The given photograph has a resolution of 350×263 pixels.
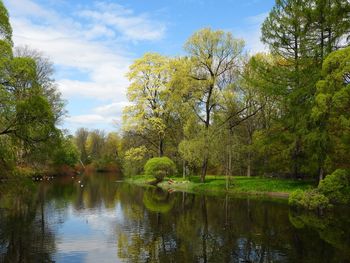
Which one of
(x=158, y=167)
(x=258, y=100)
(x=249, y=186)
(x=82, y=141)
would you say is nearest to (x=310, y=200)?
(x=249, y=186)

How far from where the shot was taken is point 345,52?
27031 mm

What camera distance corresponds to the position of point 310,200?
1069 inches

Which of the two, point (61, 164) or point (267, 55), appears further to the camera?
point (61, 164)

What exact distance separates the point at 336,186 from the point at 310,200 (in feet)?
6.85

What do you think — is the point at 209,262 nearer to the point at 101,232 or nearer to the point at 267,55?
the point at 101,232

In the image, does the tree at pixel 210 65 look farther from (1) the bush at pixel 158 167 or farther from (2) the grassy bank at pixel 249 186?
(1) the bush at pixel 158 167

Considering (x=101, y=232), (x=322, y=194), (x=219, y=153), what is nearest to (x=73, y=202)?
(x=101, y=232)

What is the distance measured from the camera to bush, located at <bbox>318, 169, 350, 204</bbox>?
2719 cm

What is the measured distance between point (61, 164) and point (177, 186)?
1368 inches

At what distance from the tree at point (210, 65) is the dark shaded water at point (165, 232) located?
1537 cm

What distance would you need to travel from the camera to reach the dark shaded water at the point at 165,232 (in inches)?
599

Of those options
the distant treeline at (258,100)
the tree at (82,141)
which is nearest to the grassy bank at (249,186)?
the distant treeline at (258,100)

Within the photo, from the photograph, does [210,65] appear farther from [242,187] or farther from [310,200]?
[310,200]

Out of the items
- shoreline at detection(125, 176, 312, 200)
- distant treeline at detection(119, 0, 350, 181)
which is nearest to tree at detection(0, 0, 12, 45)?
distant treeline at detection(119, 0, 350, 181)
